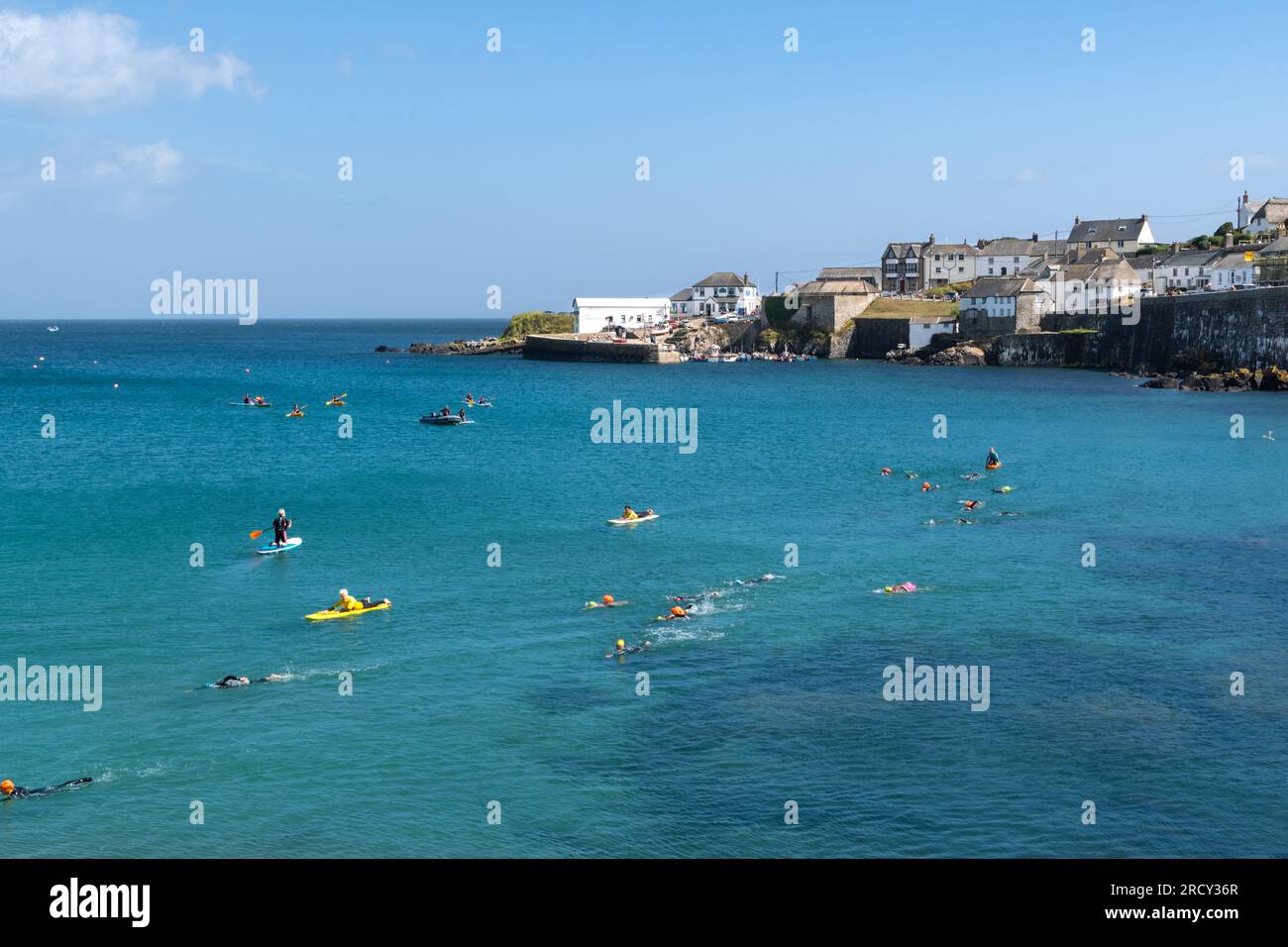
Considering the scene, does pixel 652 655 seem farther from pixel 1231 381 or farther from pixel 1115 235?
pixel 1115 235

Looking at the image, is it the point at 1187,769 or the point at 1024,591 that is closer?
the point at 1187,769

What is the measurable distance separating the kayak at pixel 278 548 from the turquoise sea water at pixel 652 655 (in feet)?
2.55

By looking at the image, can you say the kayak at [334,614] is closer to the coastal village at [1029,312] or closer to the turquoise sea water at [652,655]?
the turquoise sea water at [652,655]

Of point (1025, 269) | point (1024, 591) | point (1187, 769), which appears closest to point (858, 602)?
point (1024, 591)

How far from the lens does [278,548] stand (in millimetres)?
49656

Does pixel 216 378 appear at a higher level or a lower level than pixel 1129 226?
lower

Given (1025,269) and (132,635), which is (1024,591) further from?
(1025,269)

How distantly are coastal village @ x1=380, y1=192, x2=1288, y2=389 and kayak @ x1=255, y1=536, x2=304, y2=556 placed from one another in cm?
9132

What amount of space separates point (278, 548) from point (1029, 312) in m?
119

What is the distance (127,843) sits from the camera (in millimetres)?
24125

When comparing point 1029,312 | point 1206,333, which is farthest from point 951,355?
point 1206,333

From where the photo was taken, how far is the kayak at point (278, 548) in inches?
1943

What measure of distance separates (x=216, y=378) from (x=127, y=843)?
142404 millimetres
